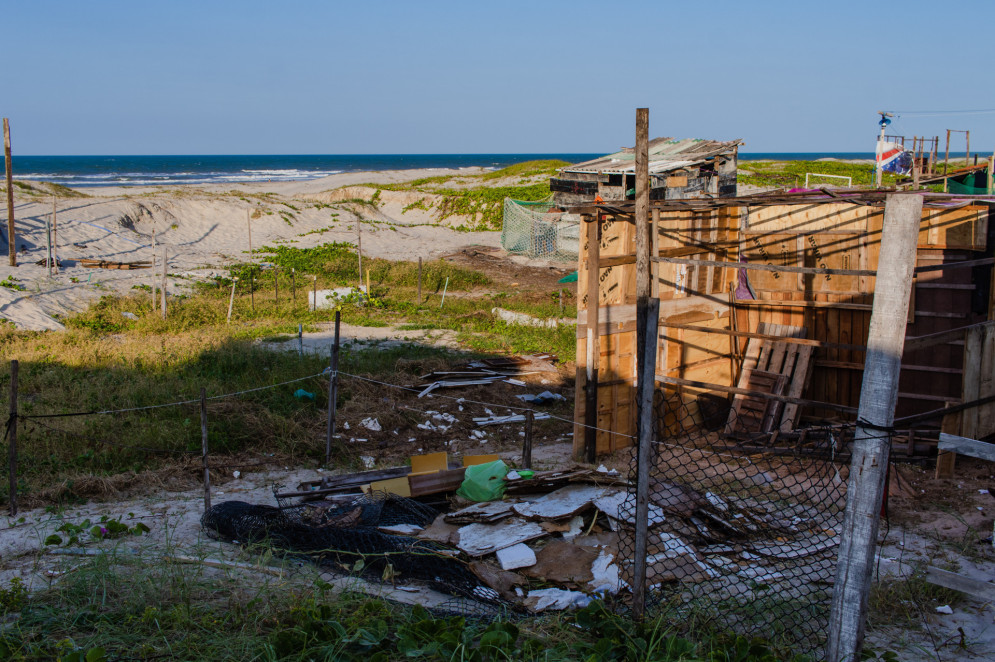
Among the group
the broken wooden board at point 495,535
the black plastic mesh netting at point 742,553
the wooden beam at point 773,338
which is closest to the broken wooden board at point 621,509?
the black plastic mesh netting at point 742,553

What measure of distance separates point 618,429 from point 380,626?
20.5ft

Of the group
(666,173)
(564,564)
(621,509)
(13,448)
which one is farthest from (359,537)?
(666,173)

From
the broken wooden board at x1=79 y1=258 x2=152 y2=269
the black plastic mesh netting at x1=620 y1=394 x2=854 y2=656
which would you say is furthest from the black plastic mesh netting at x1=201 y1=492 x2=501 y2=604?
the broken wooden board at x1=79 y1=258 x2=152 y2=269

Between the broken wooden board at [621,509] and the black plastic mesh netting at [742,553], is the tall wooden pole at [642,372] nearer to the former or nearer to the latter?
the black plastic mesh netting at [742,553]

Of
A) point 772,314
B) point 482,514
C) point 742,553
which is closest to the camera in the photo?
point 742,553

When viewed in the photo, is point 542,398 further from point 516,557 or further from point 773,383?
point 516,557

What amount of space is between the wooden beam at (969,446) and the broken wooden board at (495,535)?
138 inches

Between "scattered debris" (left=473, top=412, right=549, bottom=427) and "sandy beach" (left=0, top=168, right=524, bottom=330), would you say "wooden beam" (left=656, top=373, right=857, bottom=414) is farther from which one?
"sandy beach" (left=0, top=168, right=524, bottom=330)

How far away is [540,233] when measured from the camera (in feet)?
97.6

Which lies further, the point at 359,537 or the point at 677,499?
the point at 677,499

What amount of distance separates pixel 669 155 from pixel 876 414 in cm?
2177

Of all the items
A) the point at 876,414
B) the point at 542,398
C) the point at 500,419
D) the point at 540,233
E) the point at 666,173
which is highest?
the point at 666,173

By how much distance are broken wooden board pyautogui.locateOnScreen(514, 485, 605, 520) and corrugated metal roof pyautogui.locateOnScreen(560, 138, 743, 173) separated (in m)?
16.7

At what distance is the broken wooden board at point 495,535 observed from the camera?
6.73 metres
